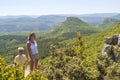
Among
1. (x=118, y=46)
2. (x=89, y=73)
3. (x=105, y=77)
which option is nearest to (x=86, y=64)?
(x=89, y=73)

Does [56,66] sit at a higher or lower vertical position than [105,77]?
higher

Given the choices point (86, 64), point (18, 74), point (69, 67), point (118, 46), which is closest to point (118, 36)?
point (118, 46)

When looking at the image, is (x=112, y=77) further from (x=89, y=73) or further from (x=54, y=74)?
(x=54, y=74)

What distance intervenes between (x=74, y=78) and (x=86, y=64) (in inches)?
74.1

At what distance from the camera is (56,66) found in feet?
59.1

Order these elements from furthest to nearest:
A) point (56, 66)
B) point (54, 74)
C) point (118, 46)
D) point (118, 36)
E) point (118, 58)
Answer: point (118, 36) → point (118, 46) → point (118, 58) → point (56, 66) → point (54, 74)

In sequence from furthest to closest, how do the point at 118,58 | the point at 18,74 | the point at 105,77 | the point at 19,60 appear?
the point at 118,58 → the point at 105,77 → the point at 19,60 → the point at 18,74

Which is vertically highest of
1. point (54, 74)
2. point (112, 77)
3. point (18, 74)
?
point (18, 74)

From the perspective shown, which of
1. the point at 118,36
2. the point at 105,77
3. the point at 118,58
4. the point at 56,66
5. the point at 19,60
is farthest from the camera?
the point at 118,36

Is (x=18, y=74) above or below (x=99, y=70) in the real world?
above

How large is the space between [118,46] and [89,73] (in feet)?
31.7

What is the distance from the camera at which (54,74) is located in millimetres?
16828

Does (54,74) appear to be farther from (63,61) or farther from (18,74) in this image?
(18,74)

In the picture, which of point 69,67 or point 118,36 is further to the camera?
point 118,36
